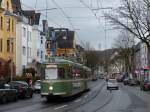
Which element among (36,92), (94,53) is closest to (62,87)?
(36,92)

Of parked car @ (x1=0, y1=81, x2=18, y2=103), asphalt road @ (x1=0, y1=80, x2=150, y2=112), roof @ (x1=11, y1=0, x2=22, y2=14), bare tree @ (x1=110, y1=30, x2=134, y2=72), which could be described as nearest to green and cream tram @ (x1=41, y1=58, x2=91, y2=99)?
asphalt road @ (x1=0, y1=80, x2=150, y2=112)

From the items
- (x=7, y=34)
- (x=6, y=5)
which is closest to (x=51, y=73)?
(x=7, y=34)

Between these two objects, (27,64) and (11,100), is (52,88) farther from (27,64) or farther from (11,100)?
(27,64)

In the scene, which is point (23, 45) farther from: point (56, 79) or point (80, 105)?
point (80, 105)

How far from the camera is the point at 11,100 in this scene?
123 feet

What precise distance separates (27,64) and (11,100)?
1638 inches

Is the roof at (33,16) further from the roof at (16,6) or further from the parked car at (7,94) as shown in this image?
the parked car at (7,94)

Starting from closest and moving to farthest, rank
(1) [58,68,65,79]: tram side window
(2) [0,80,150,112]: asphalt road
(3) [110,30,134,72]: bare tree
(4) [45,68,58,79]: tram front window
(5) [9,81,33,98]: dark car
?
(2) [0,80,150,112]: asphalt road < (4) [45,68,58,79]: tram front window < (1) [58,68,65,79]: tram side window < (5) [9,81,33,98]: dark car < (3) [110,30,134,72]: bare tree

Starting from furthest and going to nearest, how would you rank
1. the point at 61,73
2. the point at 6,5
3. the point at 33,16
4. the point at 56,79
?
the point at 33,16 → the point at 6,5 → the point at 61,73 → the point at 56,79

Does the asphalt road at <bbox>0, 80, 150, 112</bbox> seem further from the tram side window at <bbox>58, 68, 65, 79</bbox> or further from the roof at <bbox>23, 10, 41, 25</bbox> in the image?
the roof at <bbox>23, 10, 41, 25</bbox>

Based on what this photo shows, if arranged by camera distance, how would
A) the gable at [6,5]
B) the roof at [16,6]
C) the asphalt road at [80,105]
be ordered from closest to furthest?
1. the asphalt road at [80,105]
2. the gable at [6,5]
3. the roof at [16,6]

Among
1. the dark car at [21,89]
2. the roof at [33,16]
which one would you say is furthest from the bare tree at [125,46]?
the dark car at [21,89]

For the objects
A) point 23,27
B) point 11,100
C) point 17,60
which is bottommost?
point 11,100

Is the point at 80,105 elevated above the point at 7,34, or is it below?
below
